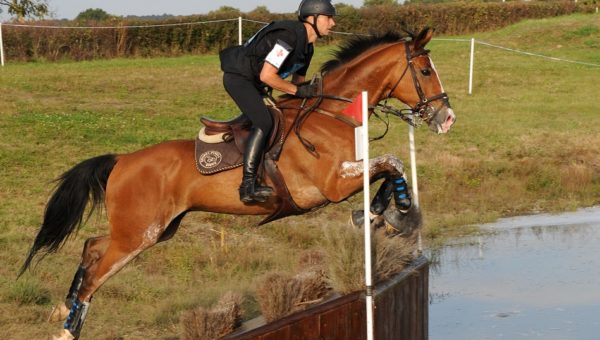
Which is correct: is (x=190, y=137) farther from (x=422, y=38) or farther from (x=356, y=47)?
(x=422, y=38)

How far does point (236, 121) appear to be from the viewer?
6.80 meters

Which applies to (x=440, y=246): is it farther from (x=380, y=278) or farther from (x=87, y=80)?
(x=87, y=80)

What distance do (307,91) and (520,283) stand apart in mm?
3071

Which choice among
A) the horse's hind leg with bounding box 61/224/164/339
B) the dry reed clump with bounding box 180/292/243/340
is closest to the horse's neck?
the horse's hind leg with bounding box 61/224/164/339

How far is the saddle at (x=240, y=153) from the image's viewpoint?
21.7ft

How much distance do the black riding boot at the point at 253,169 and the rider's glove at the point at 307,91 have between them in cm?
45

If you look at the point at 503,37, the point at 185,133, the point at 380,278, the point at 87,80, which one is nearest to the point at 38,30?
the point at 87,80

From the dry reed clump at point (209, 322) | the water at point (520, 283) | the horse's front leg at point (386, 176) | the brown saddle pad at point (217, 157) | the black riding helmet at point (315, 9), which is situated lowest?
the water at point (520, 283)

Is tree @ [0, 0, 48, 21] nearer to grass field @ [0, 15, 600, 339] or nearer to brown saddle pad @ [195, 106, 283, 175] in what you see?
grass field @ [0, 15, 600, 339]

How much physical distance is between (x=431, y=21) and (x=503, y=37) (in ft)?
10.3

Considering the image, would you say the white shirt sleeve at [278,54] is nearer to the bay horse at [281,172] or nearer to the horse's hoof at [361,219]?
the bay horse at [281,172]

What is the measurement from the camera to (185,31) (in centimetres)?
2738

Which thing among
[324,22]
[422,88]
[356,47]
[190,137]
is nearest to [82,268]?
[324,22]

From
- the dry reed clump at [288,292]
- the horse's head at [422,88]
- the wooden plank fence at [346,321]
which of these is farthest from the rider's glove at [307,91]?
the wooden plank fence at [346,321]
